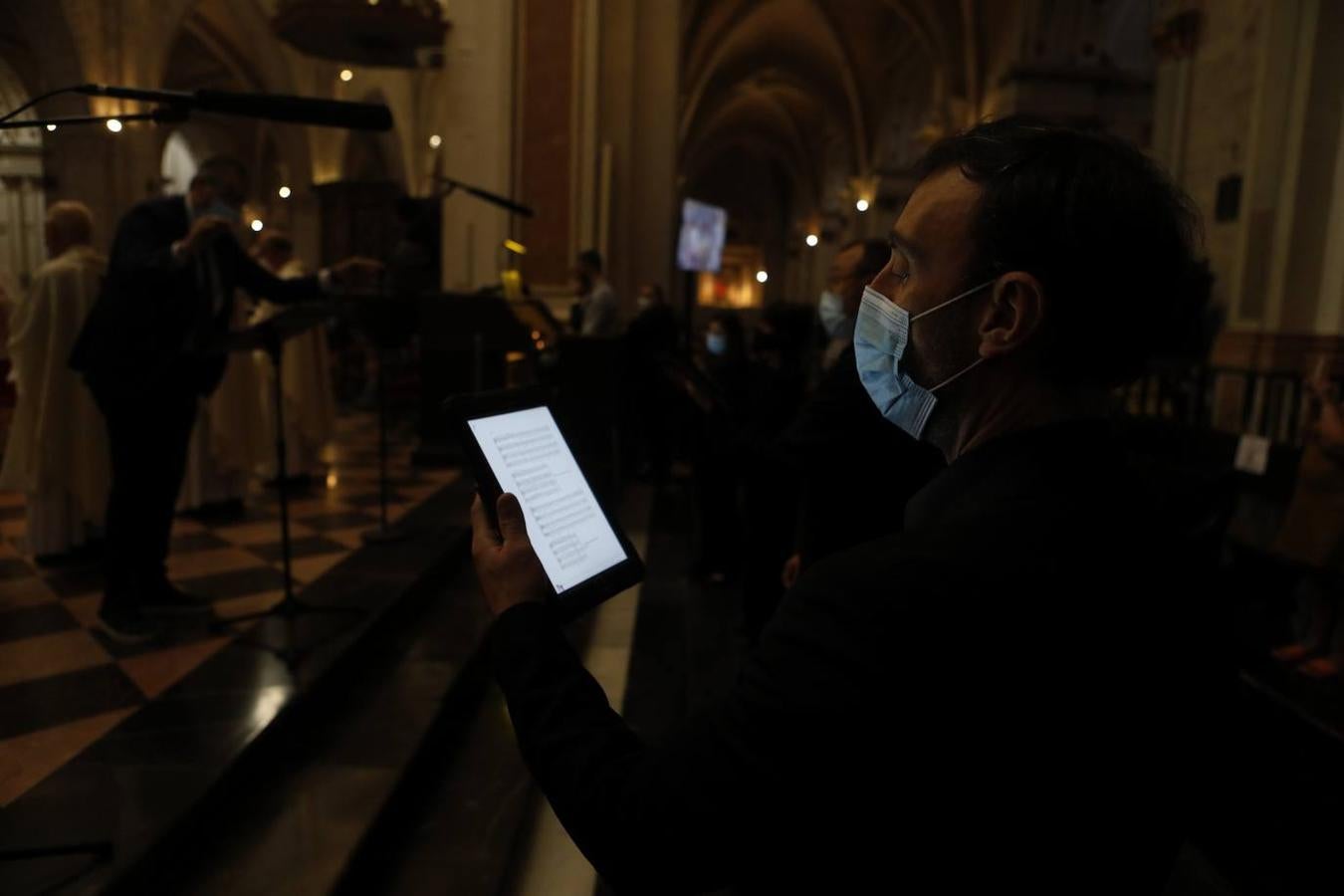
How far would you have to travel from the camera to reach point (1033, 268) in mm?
892

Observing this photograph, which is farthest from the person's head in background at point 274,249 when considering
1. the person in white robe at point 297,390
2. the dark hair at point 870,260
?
the dark hair at point 870,260

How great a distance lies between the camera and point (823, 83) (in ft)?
83.9

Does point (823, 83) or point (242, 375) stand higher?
point (823, 83)

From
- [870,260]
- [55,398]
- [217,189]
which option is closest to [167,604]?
[55,398]

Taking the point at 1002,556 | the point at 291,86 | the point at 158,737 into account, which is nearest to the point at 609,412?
the point at 158,737

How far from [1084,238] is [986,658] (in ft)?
1.26

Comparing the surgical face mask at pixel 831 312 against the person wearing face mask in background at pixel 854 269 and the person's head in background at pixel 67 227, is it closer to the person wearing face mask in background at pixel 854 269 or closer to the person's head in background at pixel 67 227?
the person wearing face mask in background at pixel 854 269

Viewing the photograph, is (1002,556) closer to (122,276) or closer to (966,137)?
(966,137)

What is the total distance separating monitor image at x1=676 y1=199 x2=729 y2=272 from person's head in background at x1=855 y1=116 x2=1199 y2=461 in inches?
284

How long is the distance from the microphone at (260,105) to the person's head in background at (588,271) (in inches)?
220

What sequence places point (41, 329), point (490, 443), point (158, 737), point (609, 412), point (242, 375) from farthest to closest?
point (609, 412), point (242, 375), point (41, 329), point (158, 737), point (490, 443)

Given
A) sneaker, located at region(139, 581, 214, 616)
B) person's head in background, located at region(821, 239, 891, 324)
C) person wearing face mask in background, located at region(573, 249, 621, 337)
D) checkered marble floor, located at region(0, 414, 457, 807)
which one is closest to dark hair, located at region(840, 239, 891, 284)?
person's head in background, located at region(821, 239, 891, 324)

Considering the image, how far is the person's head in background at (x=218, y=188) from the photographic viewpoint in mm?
3502

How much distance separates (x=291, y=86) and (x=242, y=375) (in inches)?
469
